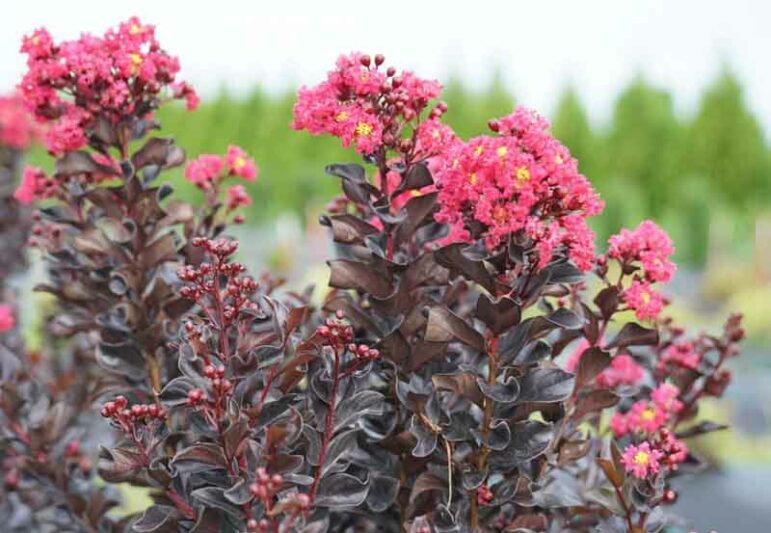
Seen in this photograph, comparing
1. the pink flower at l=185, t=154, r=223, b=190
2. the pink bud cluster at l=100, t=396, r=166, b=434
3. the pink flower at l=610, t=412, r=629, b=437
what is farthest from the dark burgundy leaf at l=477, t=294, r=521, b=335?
the pink flower at l=185, t=154, r=223, b=190

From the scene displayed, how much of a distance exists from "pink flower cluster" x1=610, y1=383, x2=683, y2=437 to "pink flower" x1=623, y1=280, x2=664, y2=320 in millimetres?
394

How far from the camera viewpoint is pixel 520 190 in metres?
1.72

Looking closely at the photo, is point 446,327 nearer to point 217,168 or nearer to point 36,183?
point 217,168

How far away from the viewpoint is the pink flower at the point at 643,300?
6.42 feet

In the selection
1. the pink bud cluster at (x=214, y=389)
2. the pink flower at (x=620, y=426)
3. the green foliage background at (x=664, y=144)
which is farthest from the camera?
the green foliage background at (x=664, y=144)

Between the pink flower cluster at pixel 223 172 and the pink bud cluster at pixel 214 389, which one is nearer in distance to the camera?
the pink bud cluster at pixel 214 389

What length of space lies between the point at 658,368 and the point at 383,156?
100 cm

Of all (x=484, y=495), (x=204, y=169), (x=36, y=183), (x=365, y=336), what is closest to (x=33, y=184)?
(x=36, y=183)

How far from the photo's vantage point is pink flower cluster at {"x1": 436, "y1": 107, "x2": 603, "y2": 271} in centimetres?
173

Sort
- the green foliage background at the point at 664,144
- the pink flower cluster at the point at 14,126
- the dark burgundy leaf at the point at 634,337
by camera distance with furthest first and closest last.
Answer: the green foliage background at the point at 664,144
the pink flower cluster at the point at 14,126
the dark burgundy leaf at the point at 634,337

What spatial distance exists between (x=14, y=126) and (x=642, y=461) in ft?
13.7

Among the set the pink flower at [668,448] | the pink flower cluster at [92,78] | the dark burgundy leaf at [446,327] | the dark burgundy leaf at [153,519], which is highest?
the pink flower cluster at [92,78]

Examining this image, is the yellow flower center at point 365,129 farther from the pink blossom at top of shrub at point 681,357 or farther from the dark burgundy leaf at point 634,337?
the pink blossom at top of shrub at point 681,357

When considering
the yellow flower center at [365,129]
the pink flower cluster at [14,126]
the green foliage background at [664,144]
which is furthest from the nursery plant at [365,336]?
the green foliage background at [664,144]
